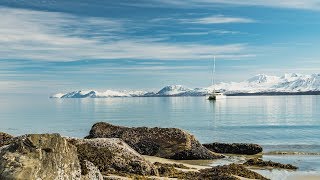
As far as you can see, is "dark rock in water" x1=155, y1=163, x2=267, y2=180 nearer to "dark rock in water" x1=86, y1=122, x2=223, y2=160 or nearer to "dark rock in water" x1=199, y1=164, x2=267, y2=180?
"dark rock in water" x1=199, y1=164, x2=267, y2=180

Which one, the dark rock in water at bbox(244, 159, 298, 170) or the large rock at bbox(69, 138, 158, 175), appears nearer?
the large rock at bbox(69, 138, 158, 175)

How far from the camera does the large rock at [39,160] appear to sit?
13.0 meters

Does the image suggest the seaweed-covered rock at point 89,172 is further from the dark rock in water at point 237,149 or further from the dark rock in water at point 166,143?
the dark rock in water at point 237,149

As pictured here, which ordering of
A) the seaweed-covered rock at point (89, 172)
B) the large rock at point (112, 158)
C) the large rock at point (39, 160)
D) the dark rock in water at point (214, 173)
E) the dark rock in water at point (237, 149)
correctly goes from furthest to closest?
the dark rock in water at point (237, 149) < the dark rock in water at point (214, 173) < the large rock at point (112, 158) < the seaweed-covered rock at point (89, 172) < the large rock at point (39, 160)

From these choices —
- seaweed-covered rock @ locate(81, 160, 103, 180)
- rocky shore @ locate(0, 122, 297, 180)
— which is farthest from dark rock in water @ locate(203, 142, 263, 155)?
seaweed-covered rock @ locate(81, 160, 103, 180)

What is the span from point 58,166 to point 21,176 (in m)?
1.10

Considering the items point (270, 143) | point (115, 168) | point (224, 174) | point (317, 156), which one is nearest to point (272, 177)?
point (224, 174)

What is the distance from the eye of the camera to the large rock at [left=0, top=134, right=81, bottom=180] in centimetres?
1302

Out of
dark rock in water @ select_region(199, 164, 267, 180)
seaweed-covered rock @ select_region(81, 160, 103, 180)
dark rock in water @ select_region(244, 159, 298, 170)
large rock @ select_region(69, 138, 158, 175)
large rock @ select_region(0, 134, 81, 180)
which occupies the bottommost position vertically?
dark rock in water @ select_region(244, 159, 298, 170)

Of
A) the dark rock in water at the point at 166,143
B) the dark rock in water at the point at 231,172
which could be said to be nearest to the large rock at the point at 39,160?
the dark rock in water at the point at 231,172

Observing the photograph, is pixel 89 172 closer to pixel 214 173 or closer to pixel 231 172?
pixel 214 173

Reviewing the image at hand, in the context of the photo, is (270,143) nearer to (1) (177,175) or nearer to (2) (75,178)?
(1) (177,175)

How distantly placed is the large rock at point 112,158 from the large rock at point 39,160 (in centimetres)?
705

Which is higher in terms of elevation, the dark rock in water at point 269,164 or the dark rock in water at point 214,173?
the dark rock in water at point 214,173
